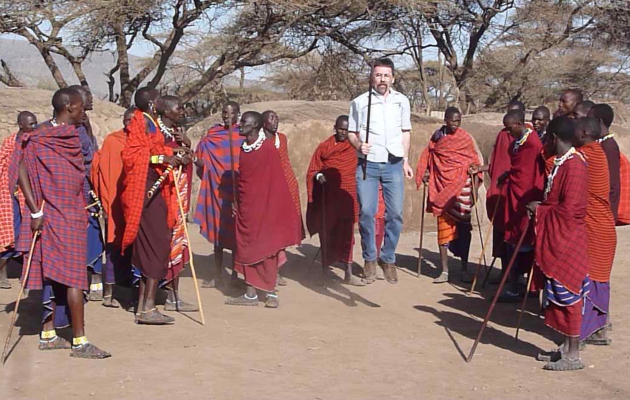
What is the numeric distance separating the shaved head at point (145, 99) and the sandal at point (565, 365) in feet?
10.9

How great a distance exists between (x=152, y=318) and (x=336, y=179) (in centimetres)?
280

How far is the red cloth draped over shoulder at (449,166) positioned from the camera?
29.0ft

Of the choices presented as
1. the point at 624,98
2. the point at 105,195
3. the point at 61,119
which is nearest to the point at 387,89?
the point at 105,195

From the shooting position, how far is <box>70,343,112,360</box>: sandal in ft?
18.5

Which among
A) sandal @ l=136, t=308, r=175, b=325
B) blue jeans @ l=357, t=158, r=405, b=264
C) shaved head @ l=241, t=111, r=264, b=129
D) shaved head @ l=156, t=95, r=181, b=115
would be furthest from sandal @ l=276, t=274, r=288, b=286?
shaved head @ l=156, t=95, r=181, b=115

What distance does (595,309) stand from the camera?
19.9 ft

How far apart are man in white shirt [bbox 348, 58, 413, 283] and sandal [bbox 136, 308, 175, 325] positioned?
7.45 ft

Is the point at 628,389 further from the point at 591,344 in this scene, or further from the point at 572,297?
the point at 591,344

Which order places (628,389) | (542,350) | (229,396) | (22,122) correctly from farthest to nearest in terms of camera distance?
(22,122) → (542,350) → (628,389) → (229,396)

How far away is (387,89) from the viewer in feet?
26.0

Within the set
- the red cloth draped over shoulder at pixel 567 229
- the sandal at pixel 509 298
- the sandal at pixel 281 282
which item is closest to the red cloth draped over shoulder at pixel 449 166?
the sandal at pixel 509 298

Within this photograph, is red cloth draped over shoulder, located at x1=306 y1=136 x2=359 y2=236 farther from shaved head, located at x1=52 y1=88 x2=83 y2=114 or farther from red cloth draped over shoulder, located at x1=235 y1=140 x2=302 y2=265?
shaved head, located at x1=52 y1=88 x2=83 y2=114

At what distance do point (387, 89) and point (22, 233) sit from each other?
3495mm

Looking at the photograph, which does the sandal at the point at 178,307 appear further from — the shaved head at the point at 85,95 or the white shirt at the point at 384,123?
the white shirt at the point at 384,123
